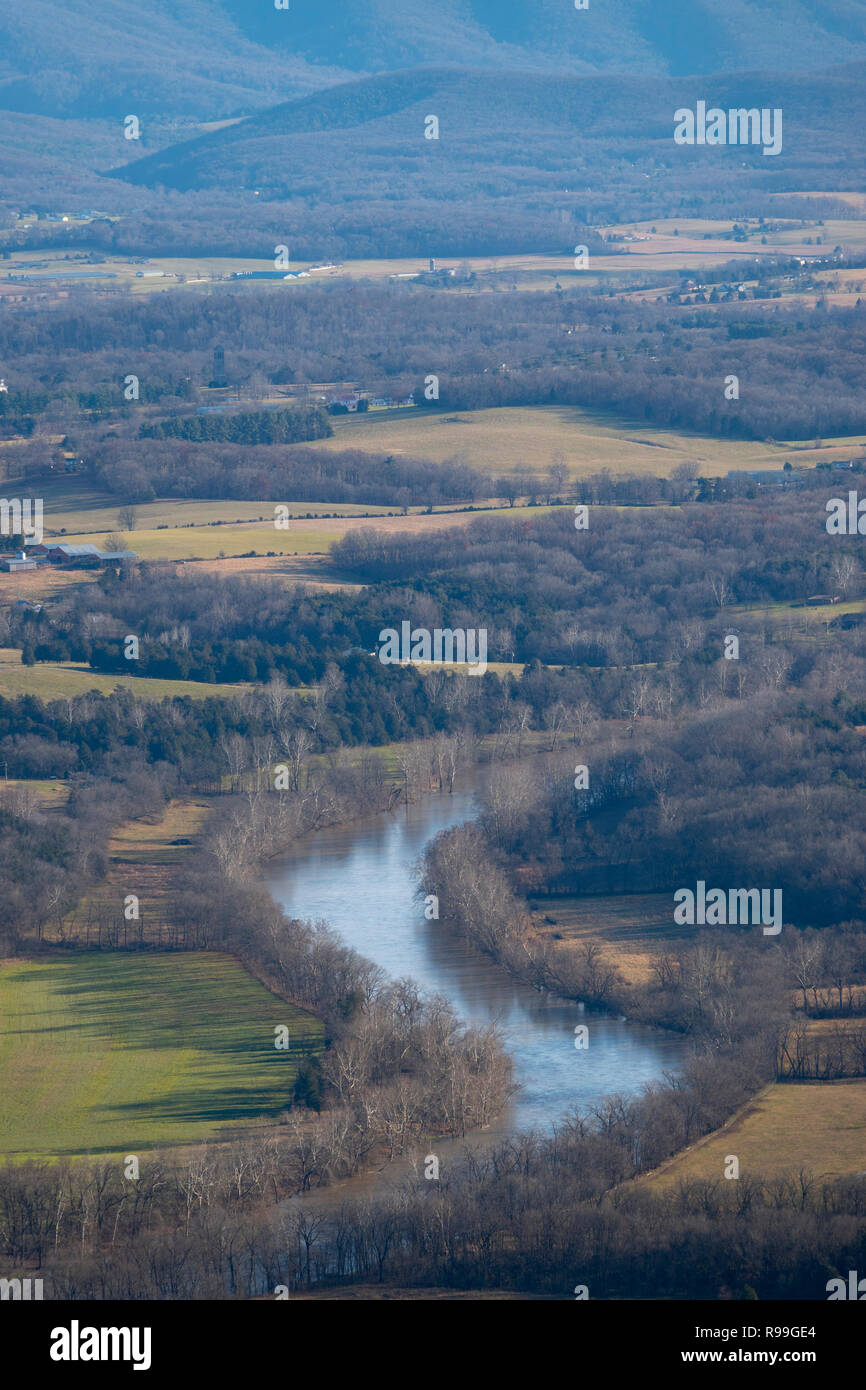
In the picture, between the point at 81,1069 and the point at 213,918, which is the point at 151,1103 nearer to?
the point at 81,1069

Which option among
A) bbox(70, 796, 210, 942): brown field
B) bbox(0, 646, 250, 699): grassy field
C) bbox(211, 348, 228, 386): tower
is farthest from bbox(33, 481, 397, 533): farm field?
bbox(211, 348, 228, 386): tower

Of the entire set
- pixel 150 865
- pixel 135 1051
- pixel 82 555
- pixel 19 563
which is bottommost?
pixel 135 1051

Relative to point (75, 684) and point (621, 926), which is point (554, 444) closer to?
point (75, 684)

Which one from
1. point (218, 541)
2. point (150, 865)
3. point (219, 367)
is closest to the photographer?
point (150, 865)

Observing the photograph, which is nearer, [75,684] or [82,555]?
[75,684]

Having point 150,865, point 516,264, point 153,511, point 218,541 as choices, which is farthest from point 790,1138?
point 516,264

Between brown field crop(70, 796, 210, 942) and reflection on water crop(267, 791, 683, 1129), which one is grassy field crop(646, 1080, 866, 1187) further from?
brown field crop(70, 796, 210, 942)

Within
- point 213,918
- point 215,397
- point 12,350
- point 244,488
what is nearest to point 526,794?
point 213,918
